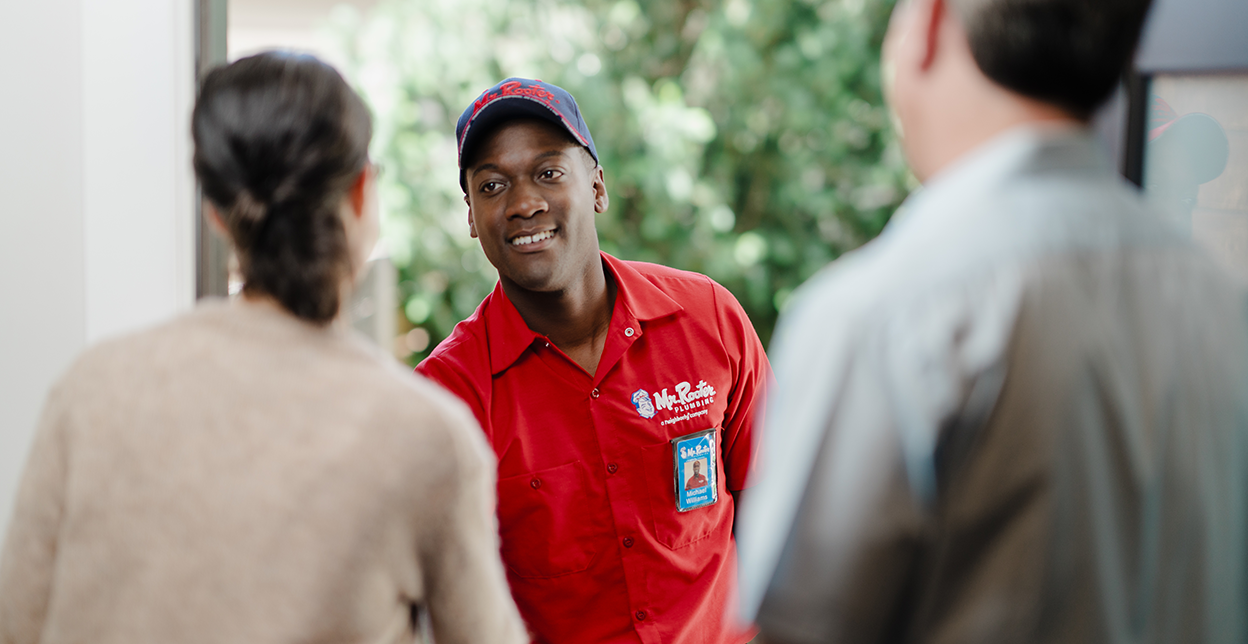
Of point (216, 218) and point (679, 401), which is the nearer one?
point (216, 218)

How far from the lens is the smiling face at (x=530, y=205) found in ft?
4.53

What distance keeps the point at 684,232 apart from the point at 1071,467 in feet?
9.09

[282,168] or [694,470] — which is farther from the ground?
[282,168]

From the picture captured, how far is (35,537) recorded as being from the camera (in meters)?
0.77

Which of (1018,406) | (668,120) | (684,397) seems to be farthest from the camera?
(668,120)

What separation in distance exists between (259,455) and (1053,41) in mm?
693

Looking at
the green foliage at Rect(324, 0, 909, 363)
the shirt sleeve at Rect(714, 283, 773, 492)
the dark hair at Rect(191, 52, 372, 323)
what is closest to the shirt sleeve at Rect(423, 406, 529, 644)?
the dark hair at Rect(191, 52, 372, 323)

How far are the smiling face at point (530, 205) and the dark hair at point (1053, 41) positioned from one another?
82 centimetres

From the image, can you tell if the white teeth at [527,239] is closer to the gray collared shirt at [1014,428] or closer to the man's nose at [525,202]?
the man's nose at [525,202]

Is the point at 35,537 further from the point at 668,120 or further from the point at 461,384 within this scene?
the point at 668,120

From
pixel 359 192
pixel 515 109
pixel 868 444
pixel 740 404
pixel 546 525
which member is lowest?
pixel 546 525

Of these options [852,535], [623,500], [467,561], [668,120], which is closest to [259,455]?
A: [467,561]

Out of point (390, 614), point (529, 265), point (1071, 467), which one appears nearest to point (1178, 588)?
point (1071, 467)

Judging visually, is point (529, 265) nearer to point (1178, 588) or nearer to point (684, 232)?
point (1178, 588)
